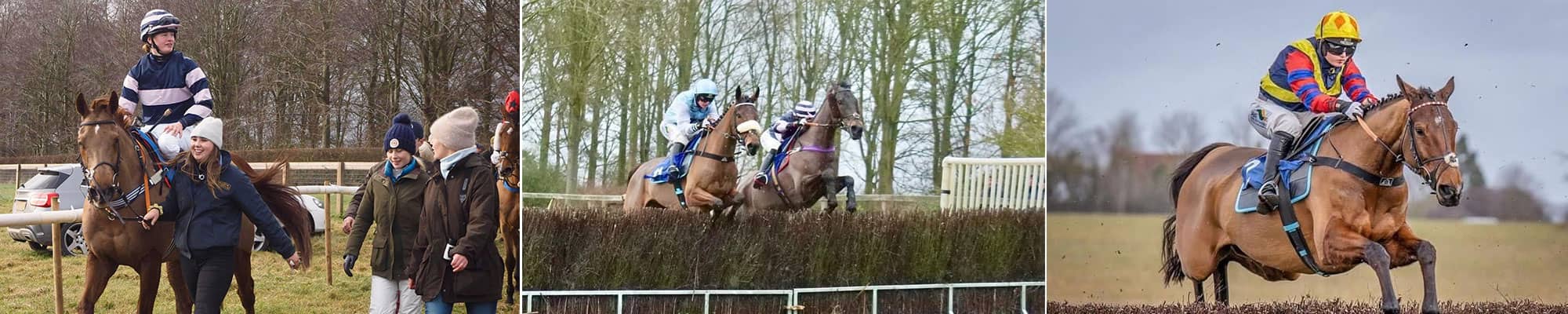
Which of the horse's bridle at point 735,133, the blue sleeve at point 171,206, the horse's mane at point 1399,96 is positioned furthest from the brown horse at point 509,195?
the horse's mane at point 1399,96

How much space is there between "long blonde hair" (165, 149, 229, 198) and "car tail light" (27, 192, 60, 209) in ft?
1.91

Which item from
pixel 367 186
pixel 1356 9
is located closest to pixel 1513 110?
pixel 1356 9

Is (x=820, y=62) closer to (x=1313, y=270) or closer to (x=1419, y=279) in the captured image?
(x=1313, y=270)

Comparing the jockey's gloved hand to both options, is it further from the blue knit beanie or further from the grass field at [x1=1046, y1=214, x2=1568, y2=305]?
the blue knit beanie

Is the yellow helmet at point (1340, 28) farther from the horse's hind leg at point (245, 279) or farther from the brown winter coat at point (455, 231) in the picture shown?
the horse's hind leg at point (245, 279)

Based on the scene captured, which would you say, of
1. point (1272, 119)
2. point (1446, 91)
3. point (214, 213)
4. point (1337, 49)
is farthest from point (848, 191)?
point (214, 213)

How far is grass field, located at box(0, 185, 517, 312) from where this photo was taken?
25.1 ft

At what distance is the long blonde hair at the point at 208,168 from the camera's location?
25.0 ft

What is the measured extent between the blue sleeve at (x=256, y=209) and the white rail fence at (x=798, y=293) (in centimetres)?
124

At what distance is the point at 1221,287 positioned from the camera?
911 cm

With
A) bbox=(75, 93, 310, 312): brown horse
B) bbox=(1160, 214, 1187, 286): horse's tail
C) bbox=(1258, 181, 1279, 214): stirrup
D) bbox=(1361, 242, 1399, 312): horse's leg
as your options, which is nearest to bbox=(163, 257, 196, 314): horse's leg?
bbox=(75, 93, 310, 312): brown horse

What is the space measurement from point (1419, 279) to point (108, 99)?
6885 mm

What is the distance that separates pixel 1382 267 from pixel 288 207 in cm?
549

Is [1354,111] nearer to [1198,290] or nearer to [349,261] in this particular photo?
[1198,290]
